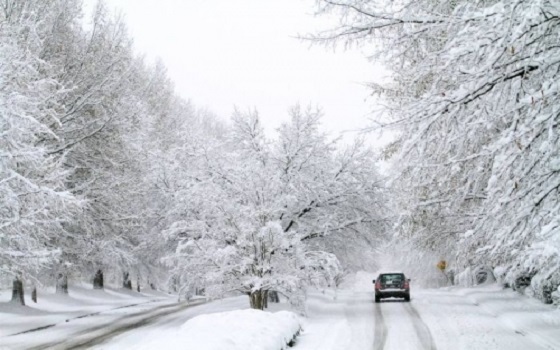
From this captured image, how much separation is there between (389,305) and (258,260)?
7.76 meters

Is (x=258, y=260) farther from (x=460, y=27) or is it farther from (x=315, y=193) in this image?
(x=460, y=27)

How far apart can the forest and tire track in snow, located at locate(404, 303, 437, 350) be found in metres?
2.16

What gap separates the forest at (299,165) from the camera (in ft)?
18.6

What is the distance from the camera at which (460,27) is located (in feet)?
19.9

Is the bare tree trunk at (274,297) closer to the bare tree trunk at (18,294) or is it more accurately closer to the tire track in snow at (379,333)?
the tire track in snow at (379,333)

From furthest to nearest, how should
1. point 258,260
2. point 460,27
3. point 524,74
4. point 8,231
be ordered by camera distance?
point 258,260 < point 8,231 < point 460,27 < point 524,74

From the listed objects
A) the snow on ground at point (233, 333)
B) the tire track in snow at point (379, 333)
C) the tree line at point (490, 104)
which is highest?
the tree line at point (490, 104)

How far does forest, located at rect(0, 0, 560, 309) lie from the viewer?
18.6 feet

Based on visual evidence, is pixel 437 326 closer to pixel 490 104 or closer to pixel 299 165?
pixel 299 165

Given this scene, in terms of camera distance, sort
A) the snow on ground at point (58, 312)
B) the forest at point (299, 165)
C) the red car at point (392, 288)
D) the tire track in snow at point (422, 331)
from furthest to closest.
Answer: the red car at point (392, 288) < the snow on ground at point (58, 312) < the tire track in snow at point (422, 331) < the forest at point (299, 165)

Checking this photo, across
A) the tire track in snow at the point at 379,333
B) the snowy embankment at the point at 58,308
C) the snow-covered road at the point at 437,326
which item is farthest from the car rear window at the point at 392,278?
the snowy embankment at the point at 58,308

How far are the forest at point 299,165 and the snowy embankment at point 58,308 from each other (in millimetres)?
1210

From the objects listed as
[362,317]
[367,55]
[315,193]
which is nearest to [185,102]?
[315,193]

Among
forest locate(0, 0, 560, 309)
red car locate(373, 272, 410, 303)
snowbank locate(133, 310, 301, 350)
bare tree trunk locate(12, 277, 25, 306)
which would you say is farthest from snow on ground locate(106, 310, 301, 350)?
bare tree trunk locate(12, 277, 25, 306)
